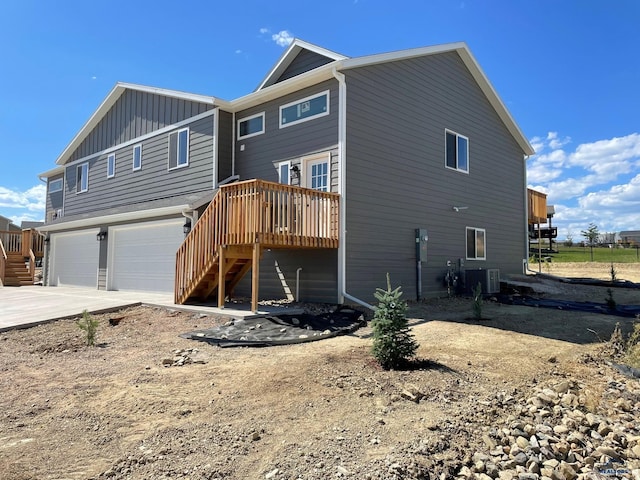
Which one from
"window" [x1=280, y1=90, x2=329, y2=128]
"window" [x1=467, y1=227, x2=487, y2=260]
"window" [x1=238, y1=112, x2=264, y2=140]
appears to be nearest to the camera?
"window" [x1=280, y1=90, x2=329, y2=128]

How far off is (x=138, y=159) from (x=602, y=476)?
51.8ft

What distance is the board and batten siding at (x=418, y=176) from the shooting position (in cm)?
988

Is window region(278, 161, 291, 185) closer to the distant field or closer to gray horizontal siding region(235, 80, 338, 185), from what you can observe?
gray horizontal siding region(235, 80, 338, 185)

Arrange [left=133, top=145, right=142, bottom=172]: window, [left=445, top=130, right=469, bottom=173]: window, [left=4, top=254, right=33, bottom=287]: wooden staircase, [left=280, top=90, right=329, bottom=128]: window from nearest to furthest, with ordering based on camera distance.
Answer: [left=280, top=90, right=329, bottom=128]: window < [left=445, top=130, right=469, bottom=173]: window < [left=133, top=145, right=142, bottom=172]: window < [left=4, top=254, right=33, bottom=287]: wooden staircase

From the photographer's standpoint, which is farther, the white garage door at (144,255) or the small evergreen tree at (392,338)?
the white garage door at (144,255)

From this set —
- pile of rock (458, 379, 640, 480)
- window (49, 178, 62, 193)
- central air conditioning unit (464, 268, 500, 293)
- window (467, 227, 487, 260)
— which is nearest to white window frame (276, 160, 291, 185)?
central air conditioning unit (464, 268, 500, 293)

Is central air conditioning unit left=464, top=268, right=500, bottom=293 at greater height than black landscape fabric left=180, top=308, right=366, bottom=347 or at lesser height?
greater

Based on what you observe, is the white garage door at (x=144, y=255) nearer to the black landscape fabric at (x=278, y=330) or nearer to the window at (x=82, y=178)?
the window at (x=82, y=178)

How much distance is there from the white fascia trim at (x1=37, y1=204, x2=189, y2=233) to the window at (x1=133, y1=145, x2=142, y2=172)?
2.19 metres

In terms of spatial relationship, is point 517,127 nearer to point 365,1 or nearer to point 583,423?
point 365,1

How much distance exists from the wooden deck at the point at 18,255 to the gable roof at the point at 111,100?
3.86 meters

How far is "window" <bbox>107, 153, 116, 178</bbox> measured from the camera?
16.6 m

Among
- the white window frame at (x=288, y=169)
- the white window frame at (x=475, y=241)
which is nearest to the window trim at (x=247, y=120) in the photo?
the white window frame at (x=288, y=169)

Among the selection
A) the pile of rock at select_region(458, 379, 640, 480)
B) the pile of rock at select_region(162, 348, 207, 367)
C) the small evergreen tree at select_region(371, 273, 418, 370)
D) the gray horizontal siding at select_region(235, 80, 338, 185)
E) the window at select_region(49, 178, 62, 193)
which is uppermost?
the window at select_region(49, 178, 62, 193)
